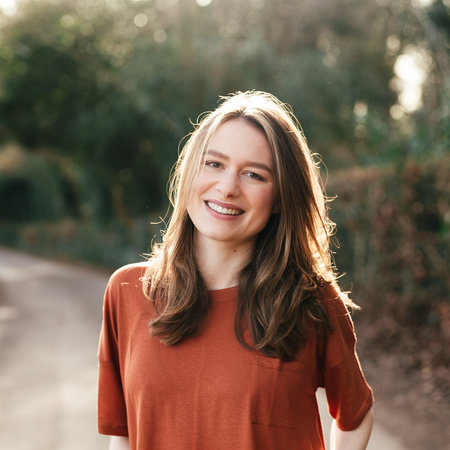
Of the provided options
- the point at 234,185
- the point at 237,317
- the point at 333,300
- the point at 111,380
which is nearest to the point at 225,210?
the point at 234,185

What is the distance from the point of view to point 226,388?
6.35 feet

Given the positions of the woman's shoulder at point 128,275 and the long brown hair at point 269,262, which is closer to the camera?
the long brown hair at point 269,262

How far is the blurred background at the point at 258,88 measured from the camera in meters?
7.93

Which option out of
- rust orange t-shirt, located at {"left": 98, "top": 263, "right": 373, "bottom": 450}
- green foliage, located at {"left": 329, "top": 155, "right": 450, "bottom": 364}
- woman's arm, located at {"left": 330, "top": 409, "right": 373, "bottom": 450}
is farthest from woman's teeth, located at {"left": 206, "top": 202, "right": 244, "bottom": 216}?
green foliage, located at {"left": 329, "top": 155, "right": 450, "bottom": 364}

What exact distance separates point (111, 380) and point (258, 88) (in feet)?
45.7

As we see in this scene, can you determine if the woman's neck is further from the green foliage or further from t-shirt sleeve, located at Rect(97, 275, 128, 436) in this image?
the green foliage

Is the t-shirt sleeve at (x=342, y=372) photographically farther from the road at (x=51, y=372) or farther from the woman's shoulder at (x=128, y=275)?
the road at (x=51, y=372)

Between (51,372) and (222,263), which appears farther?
(51,372)

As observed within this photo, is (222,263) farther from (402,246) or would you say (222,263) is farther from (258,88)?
(258,88)

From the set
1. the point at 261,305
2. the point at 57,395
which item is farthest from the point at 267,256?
the point at 57,395

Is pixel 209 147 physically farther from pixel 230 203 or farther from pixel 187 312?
pixel 187 312

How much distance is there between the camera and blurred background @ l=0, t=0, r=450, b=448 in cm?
793

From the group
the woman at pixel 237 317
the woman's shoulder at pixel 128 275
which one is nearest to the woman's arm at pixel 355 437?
the woman at pixel 237 317

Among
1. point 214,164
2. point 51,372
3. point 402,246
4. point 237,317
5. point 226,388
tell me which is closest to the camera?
point 226,388
